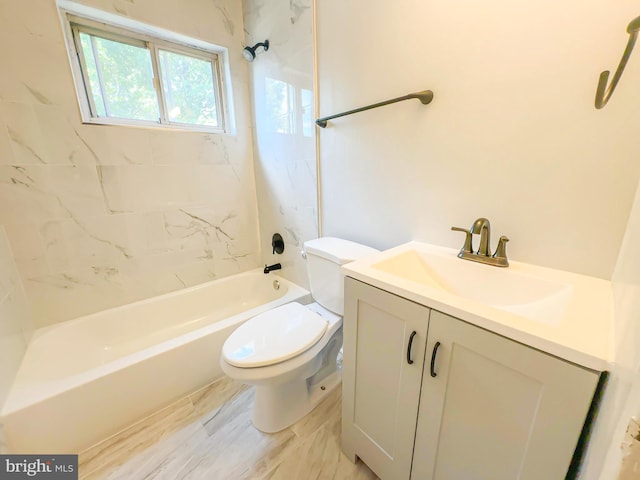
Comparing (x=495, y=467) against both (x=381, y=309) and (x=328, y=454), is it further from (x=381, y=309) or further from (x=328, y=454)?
(x=328, y=454)

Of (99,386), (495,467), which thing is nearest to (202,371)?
(99,386)

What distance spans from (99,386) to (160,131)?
1.45 meters

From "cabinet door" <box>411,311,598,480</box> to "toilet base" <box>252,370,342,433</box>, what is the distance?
0.66 m

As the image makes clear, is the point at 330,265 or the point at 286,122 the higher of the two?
the point at 286,122

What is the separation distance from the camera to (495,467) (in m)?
0.64

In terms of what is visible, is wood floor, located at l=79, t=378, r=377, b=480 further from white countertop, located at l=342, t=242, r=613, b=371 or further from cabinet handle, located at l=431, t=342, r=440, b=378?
white countertop, located at l=342, t=242, r=613, b=371

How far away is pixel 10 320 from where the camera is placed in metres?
1.21

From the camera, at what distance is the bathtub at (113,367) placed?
41.4 inches

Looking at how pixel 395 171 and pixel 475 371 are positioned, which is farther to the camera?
pixel 395 171

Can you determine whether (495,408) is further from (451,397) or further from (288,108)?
(288,108)

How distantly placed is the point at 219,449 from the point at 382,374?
87 cm

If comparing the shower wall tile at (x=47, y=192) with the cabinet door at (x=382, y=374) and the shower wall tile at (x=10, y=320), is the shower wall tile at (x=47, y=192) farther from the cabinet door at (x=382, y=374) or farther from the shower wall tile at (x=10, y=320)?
the cabinet door at (x=382, y=374)

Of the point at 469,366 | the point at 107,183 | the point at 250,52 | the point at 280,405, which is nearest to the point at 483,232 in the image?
the point at 469,366

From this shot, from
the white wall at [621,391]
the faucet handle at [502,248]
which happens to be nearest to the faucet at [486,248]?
the faucet handle at [502,248]
